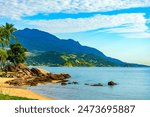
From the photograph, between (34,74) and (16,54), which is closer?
(34,74)

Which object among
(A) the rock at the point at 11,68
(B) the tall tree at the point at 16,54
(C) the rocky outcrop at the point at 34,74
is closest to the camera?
(C) the rocky outcrop at the point at 34,74

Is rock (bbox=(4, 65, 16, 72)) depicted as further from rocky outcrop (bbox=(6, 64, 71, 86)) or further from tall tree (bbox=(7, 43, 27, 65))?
tall tree (bbox=(7, 43, 27, 65))

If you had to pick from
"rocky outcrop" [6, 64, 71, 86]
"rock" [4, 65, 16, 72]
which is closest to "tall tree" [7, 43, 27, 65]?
"rock" [4, 65, 16, 72]

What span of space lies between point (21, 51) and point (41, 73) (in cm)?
1353

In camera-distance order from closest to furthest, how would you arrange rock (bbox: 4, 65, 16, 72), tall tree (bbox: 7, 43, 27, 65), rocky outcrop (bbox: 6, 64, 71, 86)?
rocky outcrop (bbox: 6, 64, 71, 86)
rock (bbox: 4, 65, 16, 72)
tall tree (bbox: 7, 43, 27, 65)

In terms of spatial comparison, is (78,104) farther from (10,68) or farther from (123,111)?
(10,68)

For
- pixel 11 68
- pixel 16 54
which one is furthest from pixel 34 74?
pixel 16 54

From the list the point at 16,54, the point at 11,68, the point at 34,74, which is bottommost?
the point at 34,74

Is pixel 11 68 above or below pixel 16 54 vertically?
below

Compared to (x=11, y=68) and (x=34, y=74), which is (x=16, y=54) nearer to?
(x=11, y=68)

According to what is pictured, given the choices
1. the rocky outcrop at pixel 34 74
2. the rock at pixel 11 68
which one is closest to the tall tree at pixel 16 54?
the rock at pixel 11 68

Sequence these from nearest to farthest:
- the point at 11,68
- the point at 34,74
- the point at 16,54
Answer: the point at 34,74, the point at 11,68, the point at 16,54

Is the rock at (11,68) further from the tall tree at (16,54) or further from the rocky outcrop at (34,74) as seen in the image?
the tall tree at (16,54)

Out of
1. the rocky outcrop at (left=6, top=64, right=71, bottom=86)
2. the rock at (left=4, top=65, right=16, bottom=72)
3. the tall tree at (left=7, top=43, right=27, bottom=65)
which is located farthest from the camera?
the tall tree at (left=7, top=43, right=27, bottom=65)
